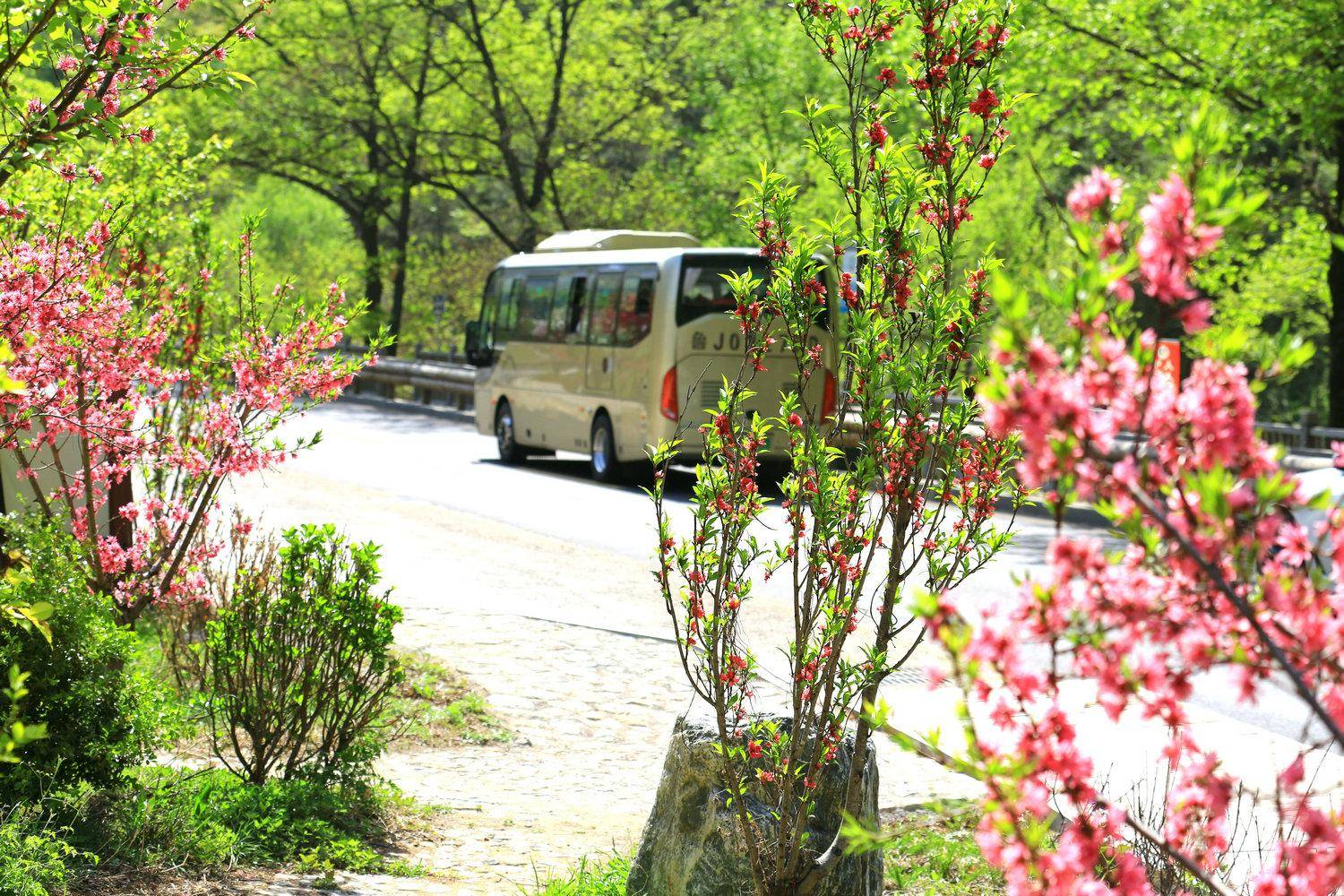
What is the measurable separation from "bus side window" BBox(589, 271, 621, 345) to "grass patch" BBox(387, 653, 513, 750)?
13551mm

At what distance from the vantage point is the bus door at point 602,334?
22.0 m

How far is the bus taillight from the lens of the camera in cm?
2062

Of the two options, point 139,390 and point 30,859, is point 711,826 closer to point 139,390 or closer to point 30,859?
point 30,859

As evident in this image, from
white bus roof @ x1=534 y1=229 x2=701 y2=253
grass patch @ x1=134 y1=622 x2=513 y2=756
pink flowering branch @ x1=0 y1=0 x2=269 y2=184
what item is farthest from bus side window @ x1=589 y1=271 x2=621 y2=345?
pink flowering branch @ x1=0 y1=0 x2=269 y2=184

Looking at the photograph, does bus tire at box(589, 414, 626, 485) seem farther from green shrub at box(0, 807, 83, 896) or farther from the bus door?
green shrub at box(0, 807, 83, 896)

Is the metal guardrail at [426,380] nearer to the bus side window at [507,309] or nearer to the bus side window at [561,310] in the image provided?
the bus side window at [507,309]

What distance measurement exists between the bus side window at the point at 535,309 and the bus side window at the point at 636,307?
7.98ft

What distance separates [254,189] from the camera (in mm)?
67375

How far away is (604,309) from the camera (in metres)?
22.3

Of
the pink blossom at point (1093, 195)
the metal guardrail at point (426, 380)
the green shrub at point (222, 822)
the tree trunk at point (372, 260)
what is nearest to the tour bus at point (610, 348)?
the metal guardrail at point (426, 380)

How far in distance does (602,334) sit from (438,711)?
1455cm

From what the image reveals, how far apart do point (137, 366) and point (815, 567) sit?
11.2 ft

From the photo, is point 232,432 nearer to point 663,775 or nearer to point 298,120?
point 663,775

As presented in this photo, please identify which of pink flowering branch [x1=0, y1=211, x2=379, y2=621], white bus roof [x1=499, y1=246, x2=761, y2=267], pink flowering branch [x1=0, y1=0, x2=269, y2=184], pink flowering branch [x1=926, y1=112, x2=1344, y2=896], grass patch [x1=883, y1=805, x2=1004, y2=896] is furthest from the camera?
white bus roof [x1=499, y1=246, x2=761, y2=267]
